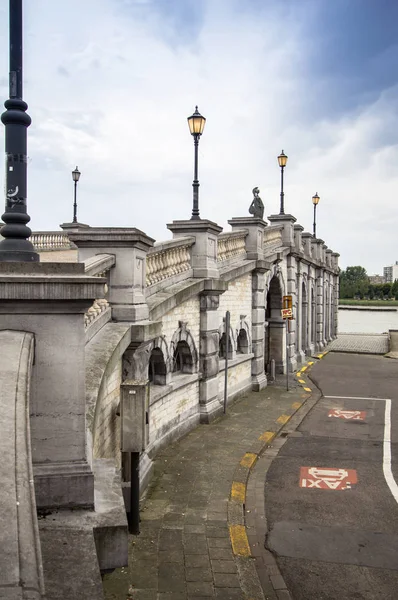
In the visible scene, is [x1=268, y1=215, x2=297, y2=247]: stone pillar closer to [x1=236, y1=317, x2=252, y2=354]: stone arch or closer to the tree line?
[x1=236, y1=317, x2=252, y2=354]: stone arch

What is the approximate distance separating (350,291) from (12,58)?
447ft

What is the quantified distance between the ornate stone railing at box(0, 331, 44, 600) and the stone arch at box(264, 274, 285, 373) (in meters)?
18.1

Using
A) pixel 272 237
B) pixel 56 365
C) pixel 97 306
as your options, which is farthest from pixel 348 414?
pixel 56 365

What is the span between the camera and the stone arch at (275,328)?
21.2m

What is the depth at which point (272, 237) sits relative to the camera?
68.7 feet

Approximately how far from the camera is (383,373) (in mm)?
22688

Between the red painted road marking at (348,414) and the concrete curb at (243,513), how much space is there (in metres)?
0.72

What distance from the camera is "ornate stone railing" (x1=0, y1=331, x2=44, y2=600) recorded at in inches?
83.6

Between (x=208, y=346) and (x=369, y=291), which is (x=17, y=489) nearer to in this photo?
(x=208, y=346)

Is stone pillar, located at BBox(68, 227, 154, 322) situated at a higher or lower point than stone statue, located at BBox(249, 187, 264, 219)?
lower

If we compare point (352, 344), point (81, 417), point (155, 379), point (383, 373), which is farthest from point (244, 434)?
point (352, 344)

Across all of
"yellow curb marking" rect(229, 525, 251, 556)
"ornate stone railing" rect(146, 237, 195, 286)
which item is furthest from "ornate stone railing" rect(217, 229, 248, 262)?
"yellow curb marking" rect(229, 525, 251, 556)

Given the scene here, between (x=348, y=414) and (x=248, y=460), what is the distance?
17.7 feet

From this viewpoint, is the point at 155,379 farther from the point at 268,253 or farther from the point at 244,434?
the point at 268,253
